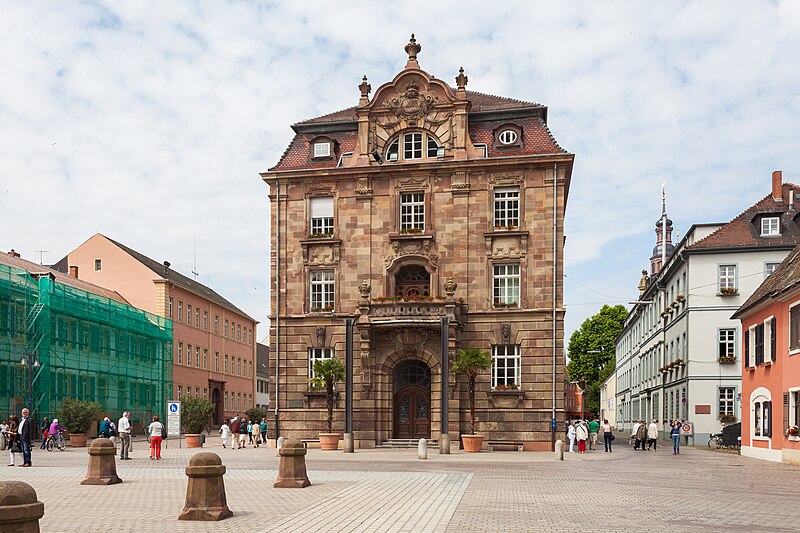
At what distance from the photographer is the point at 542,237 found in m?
40.8

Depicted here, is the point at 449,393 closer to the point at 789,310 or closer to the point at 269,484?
the point at 789,310

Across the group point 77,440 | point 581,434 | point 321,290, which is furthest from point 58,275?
point 581,434

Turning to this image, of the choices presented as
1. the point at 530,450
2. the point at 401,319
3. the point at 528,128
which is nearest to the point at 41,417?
the point at 401,319

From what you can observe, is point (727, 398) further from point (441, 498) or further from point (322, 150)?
point (441, 498)

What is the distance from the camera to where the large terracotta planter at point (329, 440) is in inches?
1535

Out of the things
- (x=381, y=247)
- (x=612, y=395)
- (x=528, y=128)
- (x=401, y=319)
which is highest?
(x=528, y=128)

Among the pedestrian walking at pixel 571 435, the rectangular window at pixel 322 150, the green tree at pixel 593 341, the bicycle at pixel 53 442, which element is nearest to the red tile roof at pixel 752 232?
the pedestrian walking at pixel 571 435

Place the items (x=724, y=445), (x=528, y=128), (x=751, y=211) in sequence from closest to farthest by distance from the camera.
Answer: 1. (x=528, y=128)
2. (x=724, y=445)
3. (x=751, y=211)

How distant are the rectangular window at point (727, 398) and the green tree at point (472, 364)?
18420mm

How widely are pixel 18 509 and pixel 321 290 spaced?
1368 inches

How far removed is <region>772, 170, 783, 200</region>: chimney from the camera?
54.8 metres

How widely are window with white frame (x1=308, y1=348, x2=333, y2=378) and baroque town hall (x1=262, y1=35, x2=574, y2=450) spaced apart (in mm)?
59

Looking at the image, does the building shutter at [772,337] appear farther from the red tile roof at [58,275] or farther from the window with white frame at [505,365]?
the red tile roof at [58,275]

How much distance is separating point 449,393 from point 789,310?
14.4 metres
